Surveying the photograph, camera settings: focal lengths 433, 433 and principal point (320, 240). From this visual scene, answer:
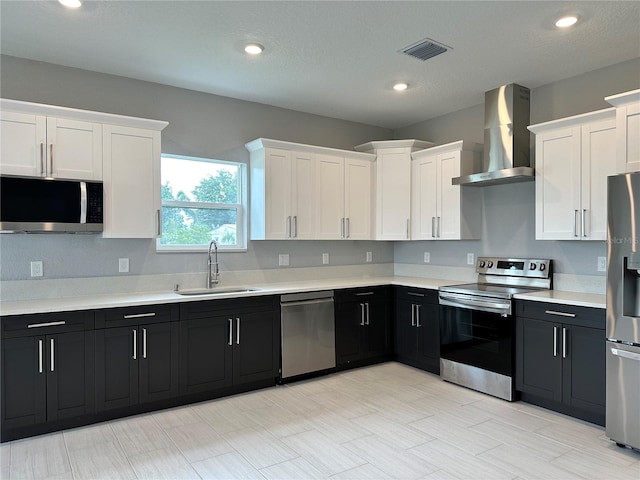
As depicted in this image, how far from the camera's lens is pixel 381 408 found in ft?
11.5

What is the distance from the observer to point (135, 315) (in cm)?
329

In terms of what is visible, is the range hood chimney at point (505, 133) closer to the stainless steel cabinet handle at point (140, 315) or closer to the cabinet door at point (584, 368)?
the cabinet door at point (584, 368)

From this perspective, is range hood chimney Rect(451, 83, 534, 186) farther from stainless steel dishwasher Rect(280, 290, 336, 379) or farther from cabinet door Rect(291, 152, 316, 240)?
stainless steel dishwasher Rect(280, 290, 336, 379)

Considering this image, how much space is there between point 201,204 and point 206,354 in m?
1.48

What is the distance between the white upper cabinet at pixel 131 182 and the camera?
345cm

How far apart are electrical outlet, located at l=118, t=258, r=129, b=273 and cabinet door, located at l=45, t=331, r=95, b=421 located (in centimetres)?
78

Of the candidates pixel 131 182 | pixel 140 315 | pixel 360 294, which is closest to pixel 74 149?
pixel 131 182

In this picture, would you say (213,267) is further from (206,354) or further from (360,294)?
(360,294)

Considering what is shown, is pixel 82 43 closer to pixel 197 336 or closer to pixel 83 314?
pixel 83 314

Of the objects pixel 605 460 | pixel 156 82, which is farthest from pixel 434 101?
pixel 605 460

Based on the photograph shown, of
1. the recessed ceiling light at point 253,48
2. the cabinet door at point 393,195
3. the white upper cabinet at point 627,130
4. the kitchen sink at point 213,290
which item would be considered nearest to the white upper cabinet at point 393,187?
the cabinet door at point 393,195

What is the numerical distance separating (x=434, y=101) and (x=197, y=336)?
3.33 meters

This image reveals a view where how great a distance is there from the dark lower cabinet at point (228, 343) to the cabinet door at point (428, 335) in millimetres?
1500

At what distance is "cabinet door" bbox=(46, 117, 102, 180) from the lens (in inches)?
126
